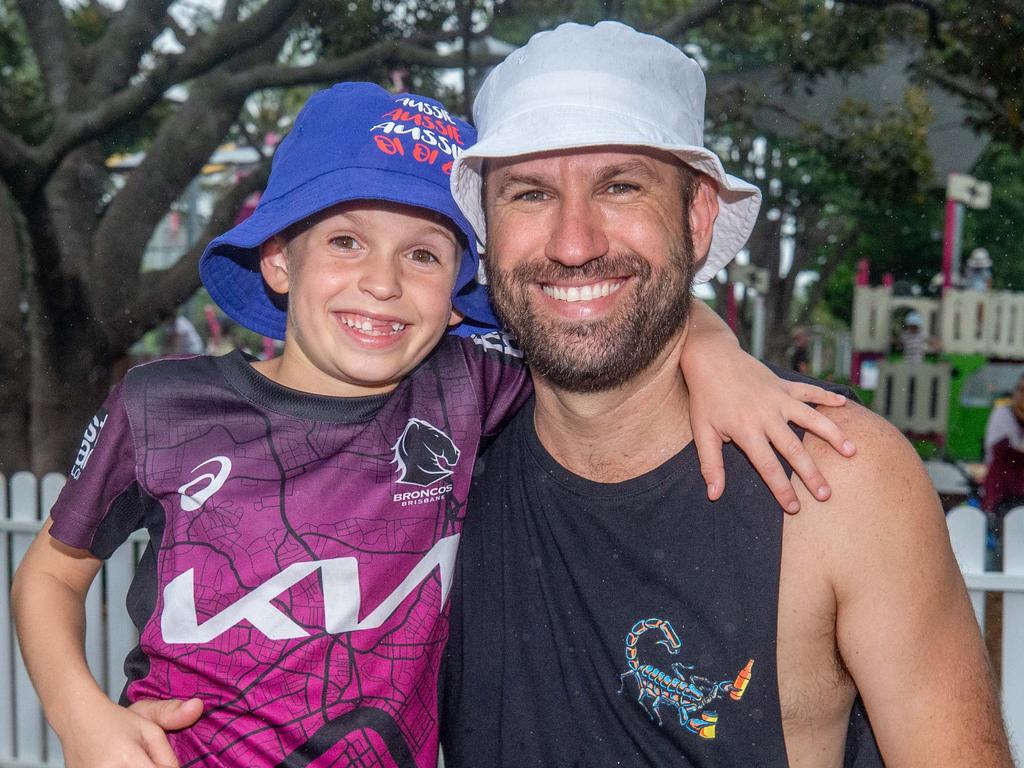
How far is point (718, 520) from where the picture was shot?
5.93 feet

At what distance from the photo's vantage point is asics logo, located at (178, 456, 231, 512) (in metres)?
1.94

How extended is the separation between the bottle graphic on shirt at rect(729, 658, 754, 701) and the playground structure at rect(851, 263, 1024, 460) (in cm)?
493

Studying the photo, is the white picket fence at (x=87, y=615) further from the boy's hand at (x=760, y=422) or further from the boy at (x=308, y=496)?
the boy at (x=308, y=496)

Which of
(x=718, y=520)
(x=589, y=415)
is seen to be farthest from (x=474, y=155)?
(x=718, y=520)

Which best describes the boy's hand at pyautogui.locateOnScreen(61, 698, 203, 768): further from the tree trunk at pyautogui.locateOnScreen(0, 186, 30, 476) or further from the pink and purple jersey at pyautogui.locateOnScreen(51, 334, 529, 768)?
the tree trunk at pyautogui.locateOnScreen(0, 186, 30, 476)

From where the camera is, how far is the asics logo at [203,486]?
1.94 metres

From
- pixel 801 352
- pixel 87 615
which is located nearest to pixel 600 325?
pixel 87 615

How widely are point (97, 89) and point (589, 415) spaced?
4.59 meters

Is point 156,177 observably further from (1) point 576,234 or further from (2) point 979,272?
(2) point 979,272

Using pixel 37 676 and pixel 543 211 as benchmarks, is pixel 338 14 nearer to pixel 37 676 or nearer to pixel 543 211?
pixel 543 211

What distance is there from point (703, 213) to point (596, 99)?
1.50 ft

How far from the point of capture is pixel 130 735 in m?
1.80

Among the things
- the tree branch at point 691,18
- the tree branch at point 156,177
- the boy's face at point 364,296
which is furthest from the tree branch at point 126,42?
the boy's face at point 364,296

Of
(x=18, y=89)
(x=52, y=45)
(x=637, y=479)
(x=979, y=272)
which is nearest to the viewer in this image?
(x=637, y=479)
